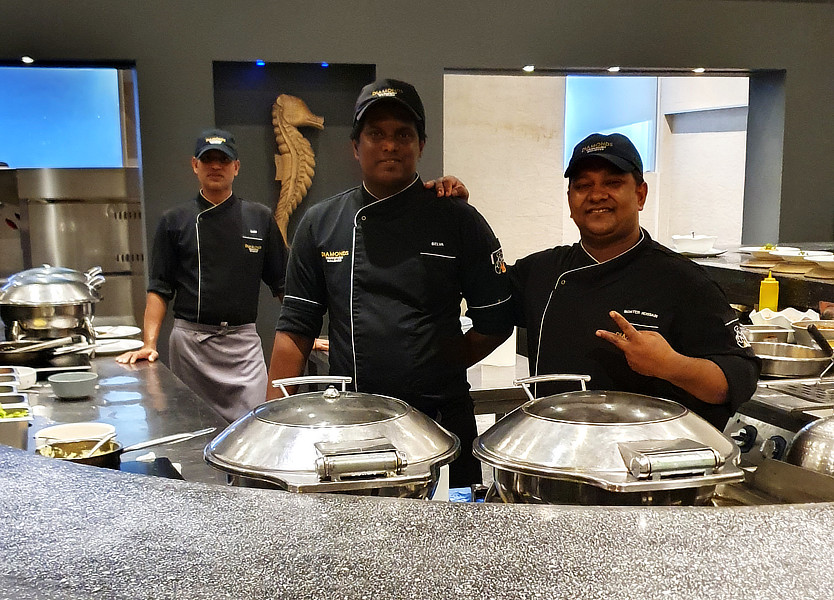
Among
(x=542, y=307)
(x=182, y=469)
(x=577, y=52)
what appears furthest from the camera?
(x=577, y=52)

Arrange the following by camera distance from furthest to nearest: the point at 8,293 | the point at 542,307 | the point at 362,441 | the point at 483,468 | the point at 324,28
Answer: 1. the point at 324,28
2. the point at 8,293
3. the point at 483,468
4. the point at 542,307
5. the point at 362,441

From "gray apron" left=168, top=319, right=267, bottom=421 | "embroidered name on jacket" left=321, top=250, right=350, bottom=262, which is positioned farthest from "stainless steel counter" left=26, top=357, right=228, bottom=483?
"gray apron" left=168, top=319, right=267, bottom=421

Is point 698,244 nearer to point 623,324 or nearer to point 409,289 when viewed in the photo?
point 409,289

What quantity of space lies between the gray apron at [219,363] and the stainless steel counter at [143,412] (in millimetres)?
753

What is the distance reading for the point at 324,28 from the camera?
547 cm

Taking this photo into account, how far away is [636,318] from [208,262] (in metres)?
2.40

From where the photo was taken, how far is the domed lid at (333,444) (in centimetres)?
100

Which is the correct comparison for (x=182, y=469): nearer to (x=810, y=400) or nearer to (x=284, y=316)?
(x=284, y=316)

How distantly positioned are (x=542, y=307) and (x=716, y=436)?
925mm

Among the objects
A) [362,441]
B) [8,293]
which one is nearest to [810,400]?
[362,441]

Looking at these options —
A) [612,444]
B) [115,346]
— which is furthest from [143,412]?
[612,444]

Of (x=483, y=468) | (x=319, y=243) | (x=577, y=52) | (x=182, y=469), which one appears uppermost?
(x=577, y=52)

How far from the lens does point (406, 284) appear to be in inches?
90.4

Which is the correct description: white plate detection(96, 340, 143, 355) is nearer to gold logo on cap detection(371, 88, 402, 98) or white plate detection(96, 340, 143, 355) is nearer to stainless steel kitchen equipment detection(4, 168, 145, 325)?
gold logo on cap detection(371, 88, 402, 98)
